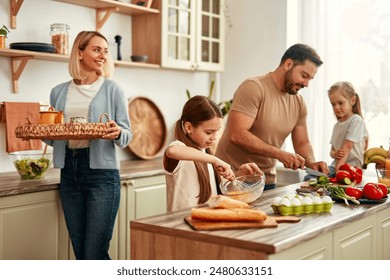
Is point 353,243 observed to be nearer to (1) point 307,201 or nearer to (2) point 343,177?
(1) point 307,201

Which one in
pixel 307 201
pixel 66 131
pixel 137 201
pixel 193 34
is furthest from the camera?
pixel 193 34

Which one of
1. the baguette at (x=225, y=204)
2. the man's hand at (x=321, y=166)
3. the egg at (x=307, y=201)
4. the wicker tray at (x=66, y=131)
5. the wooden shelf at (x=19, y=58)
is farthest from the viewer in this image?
the wooden shelf at (x=19, y=58)

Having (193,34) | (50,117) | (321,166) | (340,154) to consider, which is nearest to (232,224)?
(321,166)

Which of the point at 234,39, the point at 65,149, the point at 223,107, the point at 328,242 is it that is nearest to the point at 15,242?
the point at 65,149

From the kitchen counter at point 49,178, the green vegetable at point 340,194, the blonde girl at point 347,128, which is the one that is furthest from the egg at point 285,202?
the blonde girl at point 347,128

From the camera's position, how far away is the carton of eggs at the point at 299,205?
2.06 metres

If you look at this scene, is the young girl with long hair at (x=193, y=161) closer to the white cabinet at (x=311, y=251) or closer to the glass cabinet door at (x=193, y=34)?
the white cabinet at (x=311, y=251)

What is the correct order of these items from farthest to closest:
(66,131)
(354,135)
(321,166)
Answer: (354,135), (321,166), (66,131)

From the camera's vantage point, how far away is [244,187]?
2309 mm

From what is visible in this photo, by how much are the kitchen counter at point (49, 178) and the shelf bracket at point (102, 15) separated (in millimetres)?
1002

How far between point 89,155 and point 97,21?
1413mm

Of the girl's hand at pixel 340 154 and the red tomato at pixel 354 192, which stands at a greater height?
the girl's hand at pixel 340 154

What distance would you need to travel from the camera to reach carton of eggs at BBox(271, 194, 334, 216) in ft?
6.75

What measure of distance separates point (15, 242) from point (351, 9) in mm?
3083
